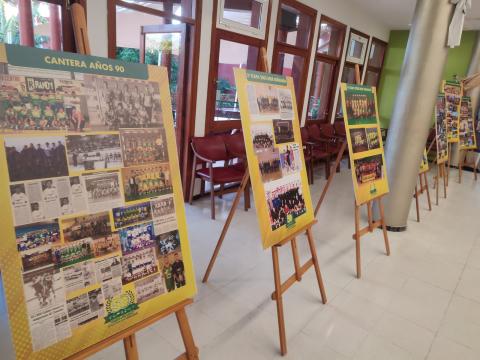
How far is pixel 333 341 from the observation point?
2.00m

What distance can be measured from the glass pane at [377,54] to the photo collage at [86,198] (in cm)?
734

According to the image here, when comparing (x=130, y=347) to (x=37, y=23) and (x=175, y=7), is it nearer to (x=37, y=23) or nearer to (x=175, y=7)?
(x=37, y=23)

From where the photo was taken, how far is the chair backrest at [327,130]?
597 centimetres

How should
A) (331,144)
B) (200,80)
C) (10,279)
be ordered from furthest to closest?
(331,144) < (200,80) < (10,279)

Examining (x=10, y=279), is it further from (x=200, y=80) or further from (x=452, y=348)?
(x=200, y=80)

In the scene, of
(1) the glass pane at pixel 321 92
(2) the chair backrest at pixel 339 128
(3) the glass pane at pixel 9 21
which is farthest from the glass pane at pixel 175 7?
(2) the chair backrest at pixel 339 128

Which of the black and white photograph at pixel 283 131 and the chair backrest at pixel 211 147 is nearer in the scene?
the black and white photograph at pixel 283 131

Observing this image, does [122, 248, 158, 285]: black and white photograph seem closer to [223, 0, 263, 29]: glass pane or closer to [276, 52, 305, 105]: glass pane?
[223, 0, 263, 29]: glass pane

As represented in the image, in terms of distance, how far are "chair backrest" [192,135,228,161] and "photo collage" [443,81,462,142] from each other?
3267 mm

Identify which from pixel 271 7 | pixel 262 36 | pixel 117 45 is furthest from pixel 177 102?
pixel 271 7

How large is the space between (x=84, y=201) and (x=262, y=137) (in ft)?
3.45

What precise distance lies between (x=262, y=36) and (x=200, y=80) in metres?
1.15

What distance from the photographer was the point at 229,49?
4.13 meters

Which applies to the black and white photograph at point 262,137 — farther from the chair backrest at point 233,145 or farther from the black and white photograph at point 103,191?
the chair backrest at point 233,145
